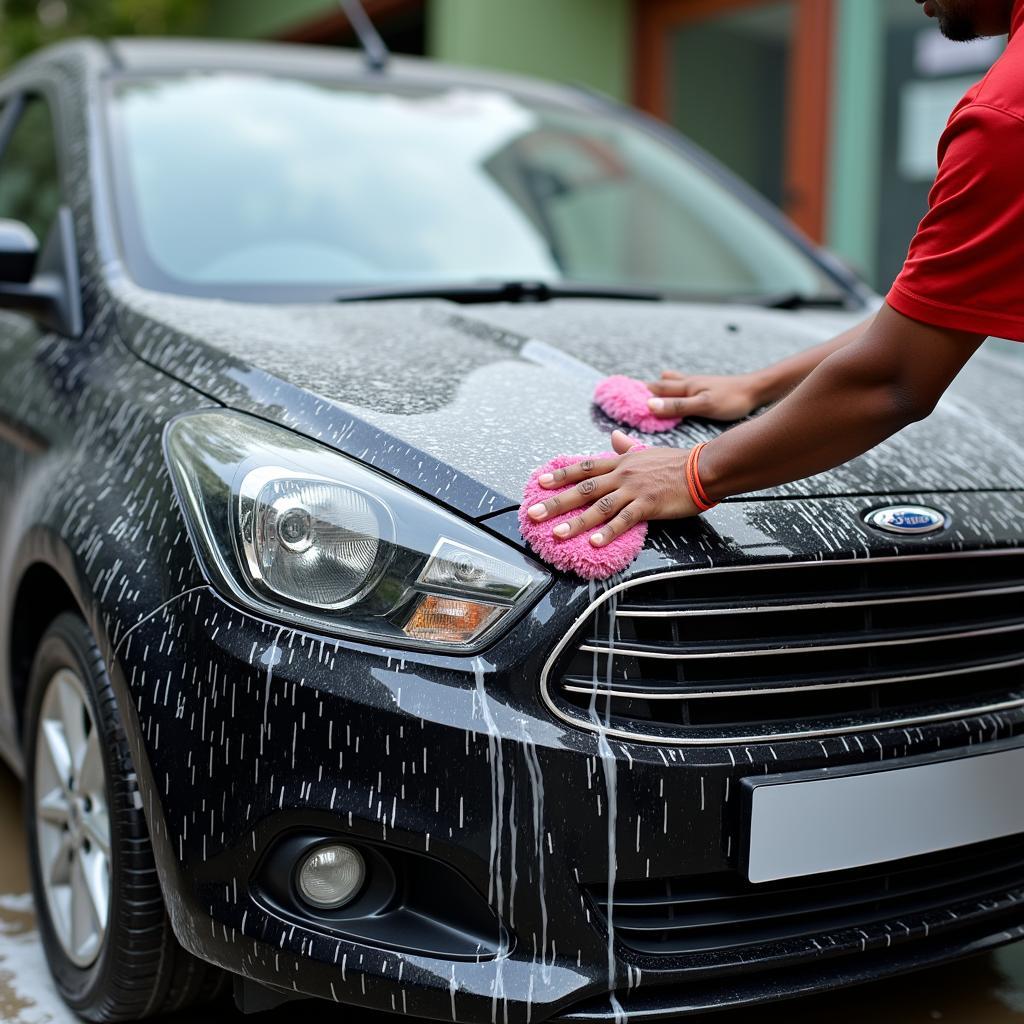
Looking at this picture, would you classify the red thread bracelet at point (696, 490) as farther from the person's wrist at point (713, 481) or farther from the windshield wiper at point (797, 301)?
the windshield wiper at point (797, 301)

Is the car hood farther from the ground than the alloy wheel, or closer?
farther from the ground

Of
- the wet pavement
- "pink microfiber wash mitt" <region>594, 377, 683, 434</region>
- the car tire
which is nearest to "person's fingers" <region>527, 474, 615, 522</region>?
"pink microfiber wash mitt" <region>594, 377, 683, 434</region>

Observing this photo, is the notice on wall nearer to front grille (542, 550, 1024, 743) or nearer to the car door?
the car door

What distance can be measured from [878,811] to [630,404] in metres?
0.62

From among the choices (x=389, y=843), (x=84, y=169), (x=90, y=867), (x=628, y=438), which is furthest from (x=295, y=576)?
(x=84, y=169)

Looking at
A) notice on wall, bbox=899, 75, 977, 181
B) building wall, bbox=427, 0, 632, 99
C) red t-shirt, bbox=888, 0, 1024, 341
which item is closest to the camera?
red t-shirt, bbox=888, 0, 1024, 341

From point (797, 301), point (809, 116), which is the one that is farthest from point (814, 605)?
point (809, 116)

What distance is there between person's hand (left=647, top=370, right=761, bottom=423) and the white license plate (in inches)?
21.9

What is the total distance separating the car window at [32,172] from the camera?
110 inches

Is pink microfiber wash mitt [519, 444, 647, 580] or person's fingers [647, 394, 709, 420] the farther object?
person's fingers [647, 394, 709, 420]

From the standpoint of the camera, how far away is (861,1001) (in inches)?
80.5

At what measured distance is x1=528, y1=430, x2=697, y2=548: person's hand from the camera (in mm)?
1595

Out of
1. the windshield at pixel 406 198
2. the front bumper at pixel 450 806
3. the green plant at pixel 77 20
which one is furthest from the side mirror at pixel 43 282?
the green plant at pixel 77 20

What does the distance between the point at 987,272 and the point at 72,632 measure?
4.22 feet
